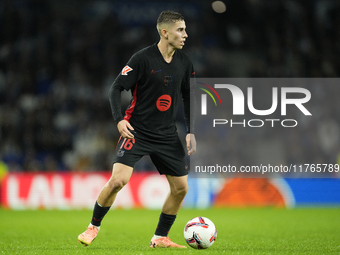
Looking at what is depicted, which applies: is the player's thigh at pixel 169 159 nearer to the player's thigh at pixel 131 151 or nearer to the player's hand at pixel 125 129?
the player's thigh at pixel 131 151

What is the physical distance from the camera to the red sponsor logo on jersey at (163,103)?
4.79 meters

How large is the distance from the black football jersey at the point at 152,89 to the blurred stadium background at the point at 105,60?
853 cm

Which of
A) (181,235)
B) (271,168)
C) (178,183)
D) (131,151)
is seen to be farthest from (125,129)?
(271,168)

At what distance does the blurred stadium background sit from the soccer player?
843 cm

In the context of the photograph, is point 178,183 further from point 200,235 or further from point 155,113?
point 155,113

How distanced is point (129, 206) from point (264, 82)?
5.61m

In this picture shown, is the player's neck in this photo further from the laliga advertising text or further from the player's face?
the laliga advertising text

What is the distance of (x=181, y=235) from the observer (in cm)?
641

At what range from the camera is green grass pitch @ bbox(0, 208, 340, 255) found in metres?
4.66

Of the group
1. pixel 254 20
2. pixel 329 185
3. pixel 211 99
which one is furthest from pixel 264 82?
pixel 329 185

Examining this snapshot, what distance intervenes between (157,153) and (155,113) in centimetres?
40

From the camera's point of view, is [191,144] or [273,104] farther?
[273,104]

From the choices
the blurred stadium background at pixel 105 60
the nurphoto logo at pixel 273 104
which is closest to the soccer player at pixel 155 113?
the blurred stadium background at pixel 105 60

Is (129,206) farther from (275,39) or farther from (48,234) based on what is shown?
(275,39)
